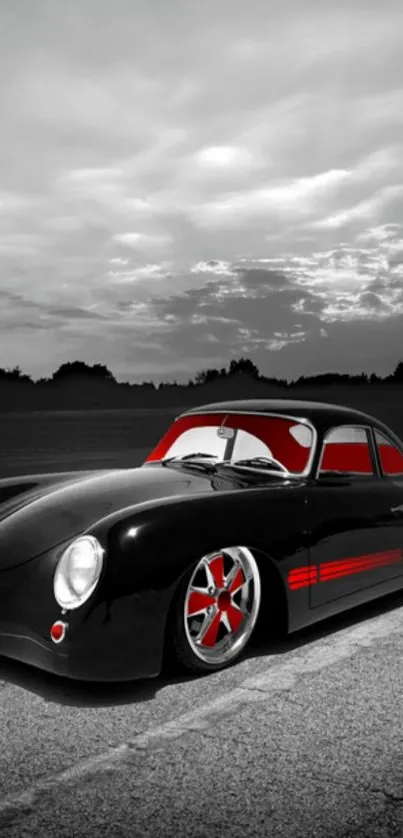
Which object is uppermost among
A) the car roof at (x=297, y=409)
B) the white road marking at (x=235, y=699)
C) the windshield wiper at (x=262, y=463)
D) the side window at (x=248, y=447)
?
the car roof at (x=297, y=409)

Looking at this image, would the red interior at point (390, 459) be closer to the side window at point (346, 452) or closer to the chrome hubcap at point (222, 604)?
the side window at point (346, 452)

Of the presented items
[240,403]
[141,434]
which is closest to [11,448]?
[141,434]

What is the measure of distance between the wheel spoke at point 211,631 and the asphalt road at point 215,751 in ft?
0.55

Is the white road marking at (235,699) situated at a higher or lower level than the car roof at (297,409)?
lower

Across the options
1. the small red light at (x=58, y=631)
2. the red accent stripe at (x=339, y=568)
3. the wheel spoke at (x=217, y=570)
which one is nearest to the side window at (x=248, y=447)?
the red accent stripe at (x=339, y=568)

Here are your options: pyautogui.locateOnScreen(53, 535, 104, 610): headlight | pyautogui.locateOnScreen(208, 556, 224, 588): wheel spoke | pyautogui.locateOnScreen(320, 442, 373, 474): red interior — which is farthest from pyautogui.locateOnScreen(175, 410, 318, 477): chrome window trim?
pyautogui.locateOnScreen(53, 535, 104, 610): headlight

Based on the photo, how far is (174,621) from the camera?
4242 mm

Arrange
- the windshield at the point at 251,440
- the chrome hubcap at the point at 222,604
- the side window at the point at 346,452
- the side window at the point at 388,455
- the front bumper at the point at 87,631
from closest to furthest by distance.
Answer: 1. the front bumper at the point at 87,631
2. the chrome hubcap at the point at 222,604
3. the windshield at the point at 251,440
4. the side window at the point at 346,452
5. the side window at the point at 388,455

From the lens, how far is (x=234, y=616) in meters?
4.63

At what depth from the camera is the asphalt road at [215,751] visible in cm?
290

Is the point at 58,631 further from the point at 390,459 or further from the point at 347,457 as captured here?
the point at 390,459

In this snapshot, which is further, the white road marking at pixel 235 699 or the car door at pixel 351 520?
the car door at pixel 351 520

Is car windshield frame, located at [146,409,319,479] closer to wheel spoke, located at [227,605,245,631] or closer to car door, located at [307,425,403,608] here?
car door, located at [307,425,403,608]

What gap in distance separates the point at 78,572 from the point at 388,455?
9.33 feet
